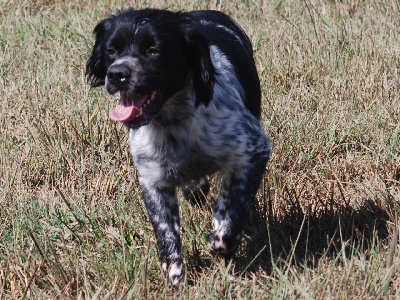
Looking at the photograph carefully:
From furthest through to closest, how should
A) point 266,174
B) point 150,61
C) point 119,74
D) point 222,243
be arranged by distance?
point 266,174, point 222,243, point 150,61, point 119,74

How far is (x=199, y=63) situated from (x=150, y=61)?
265 millimetres

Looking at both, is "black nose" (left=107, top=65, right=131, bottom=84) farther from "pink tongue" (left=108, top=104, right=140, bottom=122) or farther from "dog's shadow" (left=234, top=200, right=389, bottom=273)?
"dog's shadow" (left=234, top=200, right=389, bottom=273)

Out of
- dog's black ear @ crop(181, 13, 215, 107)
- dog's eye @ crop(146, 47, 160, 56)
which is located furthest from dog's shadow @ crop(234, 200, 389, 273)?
dog's eye @ crop(146, 47, 160, 56)

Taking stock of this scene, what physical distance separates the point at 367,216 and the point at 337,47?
7.60ft

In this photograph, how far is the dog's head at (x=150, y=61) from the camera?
3674mm

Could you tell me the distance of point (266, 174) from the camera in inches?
188

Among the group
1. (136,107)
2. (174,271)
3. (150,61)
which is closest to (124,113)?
(136,107)

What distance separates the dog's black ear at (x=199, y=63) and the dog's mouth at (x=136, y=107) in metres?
0.19

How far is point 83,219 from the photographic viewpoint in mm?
4410

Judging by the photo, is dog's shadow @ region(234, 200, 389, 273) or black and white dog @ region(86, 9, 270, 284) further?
dog's shadow @ region(234, 200, 389, 273)

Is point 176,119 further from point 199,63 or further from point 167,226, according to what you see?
point 167,226

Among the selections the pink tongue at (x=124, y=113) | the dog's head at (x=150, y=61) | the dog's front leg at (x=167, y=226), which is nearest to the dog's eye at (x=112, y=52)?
the dog's head at (x=150, y=61)

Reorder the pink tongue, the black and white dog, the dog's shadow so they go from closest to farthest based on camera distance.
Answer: the pink tongue
the black and white dog
the dog's shadow

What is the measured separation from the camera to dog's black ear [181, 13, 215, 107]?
3.89m
